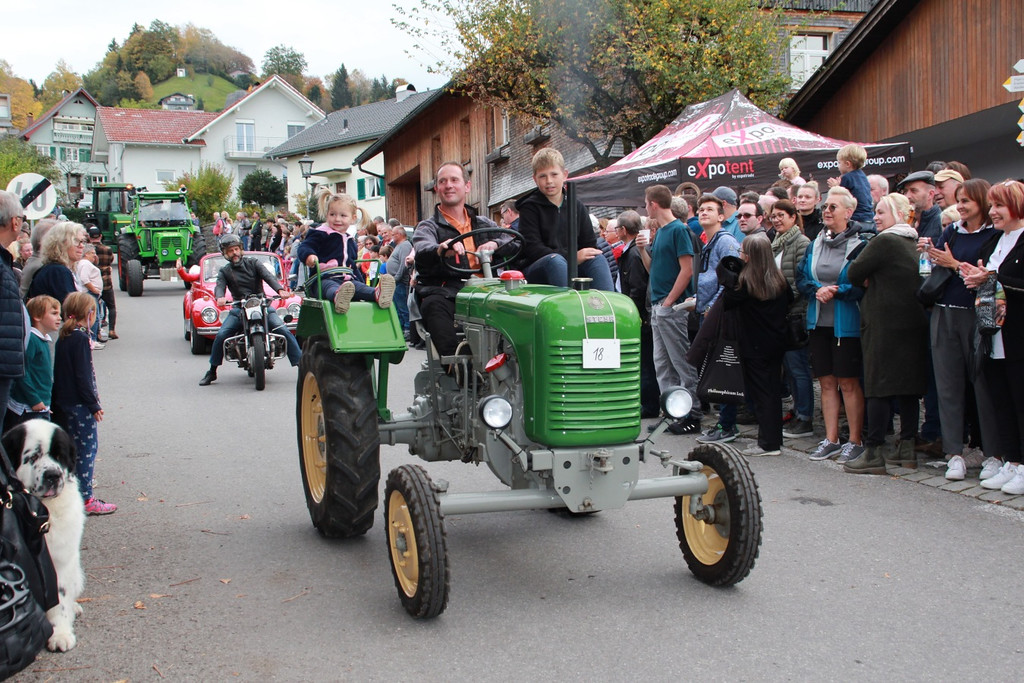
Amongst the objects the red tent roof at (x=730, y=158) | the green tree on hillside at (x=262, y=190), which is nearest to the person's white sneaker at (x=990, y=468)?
the red tent roof at (x=730, y=158)

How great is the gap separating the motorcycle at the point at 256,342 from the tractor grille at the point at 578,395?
790 cm

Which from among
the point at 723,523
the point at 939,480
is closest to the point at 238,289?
the point at 939,480

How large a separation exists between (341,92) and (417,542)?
371ft

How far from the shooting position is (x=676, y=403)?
4.43 metres

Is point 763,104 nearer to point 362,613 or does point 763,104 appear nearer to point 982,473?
point 982,473

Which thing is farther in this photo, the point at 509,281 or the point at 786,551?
the point at 786,551

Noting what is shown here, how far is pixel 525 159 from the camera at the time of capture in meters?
26.5

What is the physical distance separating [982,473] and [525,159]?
21.0 metres

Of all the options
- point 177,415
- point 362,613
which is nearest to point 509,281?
point 362,613

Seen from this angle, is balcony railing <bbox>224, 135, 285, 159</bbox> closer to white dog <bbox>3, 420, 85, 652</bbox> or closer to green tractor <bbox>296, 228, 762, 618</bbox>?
green tractor <bbox>296, 228, 762, 618</bbox>

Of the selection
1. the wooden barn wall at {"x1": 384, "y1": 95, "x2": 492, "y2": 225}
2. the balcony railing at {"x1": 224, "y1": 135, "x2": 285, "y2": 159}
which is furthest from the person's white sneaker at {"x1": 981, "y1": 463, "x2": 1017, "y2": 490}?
the balcony railing at {"x1": 224, "y1": 135, "x2": 285, "y2": 159}

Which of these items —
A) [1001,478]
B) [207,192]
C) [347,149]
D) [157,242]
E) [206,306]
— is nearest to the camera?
[1001,478]

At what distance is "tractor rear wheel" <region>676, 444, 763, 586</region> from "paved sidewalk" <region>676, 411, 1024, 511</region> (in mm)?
2390

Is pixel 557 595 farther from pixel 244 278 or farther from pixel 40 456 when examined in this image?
pixel 244 278
